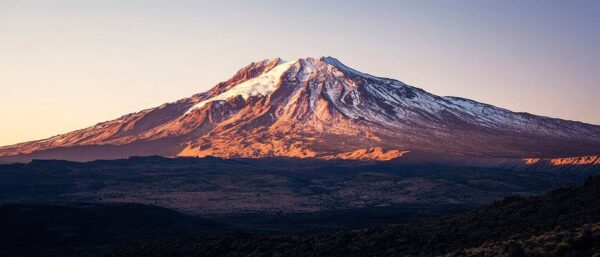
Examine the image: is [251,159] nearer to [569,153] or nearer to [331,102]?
[331,102]

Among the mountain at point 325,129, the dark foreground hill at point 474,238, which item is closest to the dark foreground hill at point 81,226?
the dark foreground hill at point 474,238

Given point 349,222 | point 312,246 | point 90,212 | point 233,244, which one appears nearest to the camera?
point 312,246

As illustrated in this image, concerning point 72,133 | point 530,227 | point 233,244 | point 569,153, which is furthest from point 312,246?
point 72,133

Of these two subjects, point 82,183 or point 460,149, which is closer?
point 82,183

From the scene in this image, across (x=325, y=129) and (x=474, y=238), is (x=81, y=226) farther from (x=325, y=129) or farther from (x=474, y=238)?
(x=325, y=129)

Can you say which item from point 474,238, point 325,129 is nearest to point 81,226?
point 474,238

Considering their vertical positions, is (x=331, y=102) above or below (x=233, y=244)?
above
